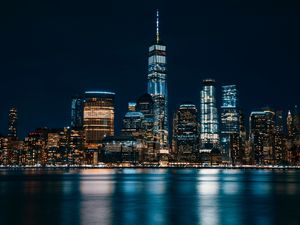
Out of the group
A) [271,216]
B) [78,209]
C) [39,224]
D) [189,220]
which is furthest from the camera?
[78,209]

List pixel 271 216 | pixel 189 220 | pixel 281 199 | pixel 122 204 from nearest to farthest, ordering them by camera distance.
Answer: pixel 189 220 → pixel 271 216 → pixel 122 204 → pixel 281 199

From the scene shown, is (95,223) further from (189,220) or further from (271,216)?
(271,216)

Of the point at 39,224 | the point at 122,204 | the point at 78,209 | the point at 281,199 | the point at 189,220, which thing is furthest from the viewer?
the point at 281,199

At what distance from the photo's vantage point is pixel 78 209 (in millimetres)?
50875

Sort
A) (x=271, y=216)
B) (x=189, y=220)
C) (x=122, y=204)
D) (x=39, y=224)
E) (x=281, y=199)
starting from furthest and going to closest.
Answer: (x=281, y=199), (x=122, y=204), (x=271, y=216), (x=189, y=220), (x=39, y=224)

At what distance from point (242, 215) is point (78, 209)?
1612 centimetres

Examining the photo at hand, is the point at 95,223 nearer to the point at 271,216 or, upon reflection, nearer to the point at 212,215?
the point at 212,215

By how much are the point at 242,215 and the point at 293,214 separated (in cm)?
492

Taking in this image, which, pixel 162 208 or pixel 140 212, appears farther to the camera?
pixel 162 208

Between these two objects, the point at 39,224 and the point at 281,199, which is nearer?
the point at 39,224

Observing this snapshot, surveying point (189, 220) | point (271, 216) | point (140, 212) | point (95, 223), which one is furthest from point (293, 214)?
point (95, 223)

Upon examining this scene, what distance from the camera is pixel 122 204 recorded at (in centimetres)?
5684

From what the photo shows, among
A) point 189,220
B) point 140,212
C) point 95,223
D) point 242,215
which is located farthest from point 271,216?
point 95,223

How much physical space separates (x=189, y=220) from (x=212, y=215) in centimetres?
484
